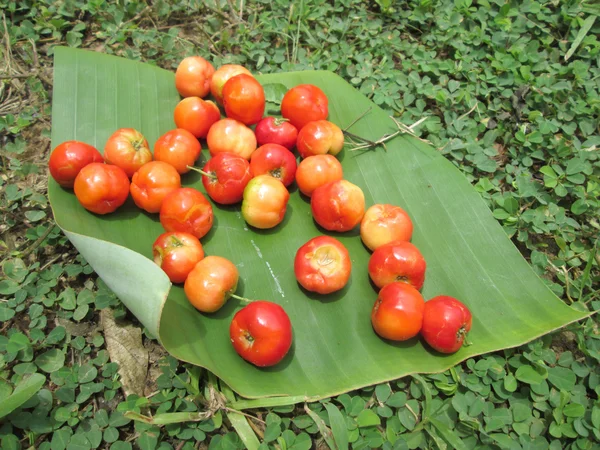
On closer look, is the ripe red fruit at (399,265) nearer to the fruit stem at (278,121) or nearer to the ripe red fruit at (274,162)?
the ripe red fruit at (274,162)

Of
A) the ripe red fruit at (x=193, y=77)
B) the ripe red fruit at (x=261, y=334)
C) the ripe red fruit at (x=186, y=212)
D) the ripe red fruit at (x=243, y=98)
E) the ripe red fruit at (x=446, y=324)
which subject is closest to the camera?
the ripe red fruit at (x=261, y=334)

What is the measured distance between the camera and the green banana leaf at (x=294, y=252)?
8.39 feet

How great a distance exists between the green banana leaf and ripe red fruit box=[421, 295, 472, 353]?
0.34 feet

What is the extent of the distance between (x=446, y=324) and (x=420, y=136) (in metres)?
1.76

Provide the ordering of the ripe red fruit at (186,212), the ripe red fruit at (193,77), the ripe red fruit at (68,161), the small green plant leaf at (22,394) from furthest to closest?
the ripe red fruit at (193,77), the ripe red fruit at (68,161), the ripe red fruit at (186,212), the small green plant leaf at (22,394)

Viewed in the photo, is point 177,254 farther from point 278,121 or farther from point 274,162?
point 278,121

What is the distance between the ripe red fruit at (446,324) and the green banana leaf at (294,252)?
103 mm

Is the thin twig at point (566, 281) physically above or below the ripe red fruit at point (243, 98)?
below

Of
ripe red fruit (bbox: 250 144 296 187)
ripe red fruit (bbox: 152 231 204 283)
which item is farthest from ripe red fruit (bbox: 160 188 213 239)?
ripe red fruit (bbox: 250 144 296 187)

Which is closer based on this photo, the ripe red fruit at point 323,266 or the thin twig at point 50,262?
the ripe red fruit at point 323,266

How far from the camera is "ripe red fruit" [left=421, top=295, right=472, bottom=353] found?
260 centimetres

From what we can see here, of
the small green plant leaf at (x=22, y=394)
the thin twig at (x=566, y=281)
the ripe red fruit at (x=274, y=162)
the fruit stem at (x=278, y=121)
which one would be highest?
the fruit stem at (x=278, y=121)

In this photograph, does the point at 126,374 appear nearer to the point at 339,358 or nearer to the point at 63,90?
the point at 339,358

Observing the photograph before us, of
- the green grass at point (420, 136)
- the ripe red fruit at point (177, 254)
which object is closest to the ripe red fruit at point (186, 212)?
the ripe red fruit at point (177, 254)
